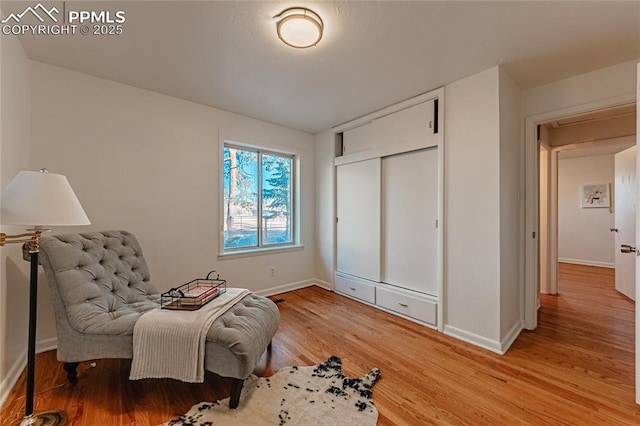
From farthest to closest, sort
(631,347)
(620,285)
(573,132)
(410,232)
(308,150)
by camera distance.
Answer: (308,150) < (620,285) < (573,132) < (410,232) < (631,347)

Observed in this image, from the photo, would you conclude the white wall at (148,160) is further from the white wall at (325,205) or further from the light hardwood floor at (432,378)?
the light hardwood floor at (432,378)

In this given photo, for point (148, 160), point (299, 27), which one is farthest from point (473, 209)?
point (148, 160)

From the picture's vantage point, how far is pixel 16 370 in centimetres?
176

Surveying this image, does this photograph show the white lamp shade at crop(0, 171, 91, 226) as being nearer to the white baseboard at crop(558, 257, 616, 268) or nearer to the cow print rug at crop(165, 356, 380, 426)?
the cow print rug at crop(165, 356, 380, 426)

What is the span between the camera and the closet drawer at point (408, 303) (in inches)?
103

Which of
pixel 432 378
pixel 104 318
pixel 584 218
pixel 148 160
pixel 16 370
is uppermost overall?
pixel 148 160

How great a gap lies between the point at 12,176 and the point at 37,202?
0.91m

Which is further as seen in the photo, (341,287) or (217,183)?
(341,287)

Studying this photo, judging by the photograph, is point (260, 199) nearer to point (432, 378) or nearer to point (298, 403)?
point (298, 403)

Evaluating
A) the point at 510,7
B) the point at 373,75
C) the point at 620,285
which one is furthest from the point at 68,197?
the point at 620,285

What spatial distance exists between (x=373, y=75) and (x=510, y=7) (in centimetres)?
101

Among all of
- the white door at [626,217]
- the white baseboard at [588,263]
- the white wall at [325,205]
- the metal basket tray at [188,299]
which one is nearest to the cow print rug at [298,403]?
the metal basket tray at [188,299]

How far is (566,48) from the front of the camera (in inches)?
75.2

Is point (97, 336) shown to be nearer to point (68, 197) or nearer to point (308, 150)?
point (68, 197)
